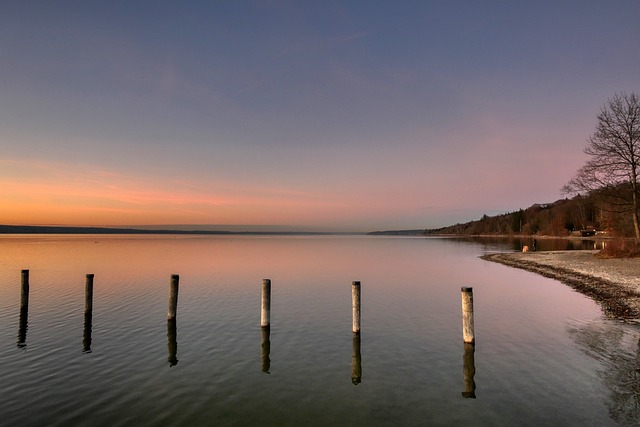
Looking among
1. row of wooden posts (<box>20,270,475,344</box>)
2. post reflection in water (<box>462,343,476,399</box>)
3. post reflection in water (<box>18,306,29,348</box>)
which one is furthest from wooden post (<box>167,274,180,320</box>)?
post reflection in water (<box>462,343,476,399</box>)

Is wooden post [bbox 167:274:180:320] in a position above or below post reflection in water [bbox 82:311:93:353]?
above

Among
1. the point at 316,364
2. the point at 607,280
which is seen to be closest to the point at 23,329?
the point at 316,364

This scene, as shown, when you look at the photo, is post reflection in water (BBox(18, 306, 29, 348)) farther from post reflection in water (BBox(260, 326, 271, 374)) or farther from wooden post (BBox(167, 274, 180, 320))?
post reflection in water (BBox(260, 326, 271, 374))

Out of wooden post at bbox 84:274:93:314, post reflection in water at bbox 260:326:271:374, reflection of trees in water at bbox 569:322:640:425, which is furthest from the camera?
wooden post at bbox 84:274:93:314

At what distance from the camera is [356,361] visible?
13680mm

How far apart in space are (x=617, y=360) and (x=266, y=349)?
12.1 metres

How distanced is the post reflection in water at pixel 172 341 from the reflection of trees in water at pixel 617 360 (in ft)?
42.9

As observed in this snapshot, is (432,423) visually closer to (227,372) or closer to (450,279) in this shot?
(227,372)

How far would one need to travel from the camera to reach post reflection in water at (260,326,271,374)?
1318cm

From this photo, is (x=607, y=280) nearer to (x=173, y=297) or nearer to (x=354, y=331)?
(x=354, y=331)

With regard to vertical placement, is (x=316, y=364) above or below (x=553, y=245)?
below

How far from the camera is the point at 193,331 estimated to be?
1783 centimetres

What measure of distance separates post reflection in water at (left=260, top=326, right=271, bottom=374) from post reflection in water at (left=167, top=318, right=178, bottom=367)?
3.07 metres

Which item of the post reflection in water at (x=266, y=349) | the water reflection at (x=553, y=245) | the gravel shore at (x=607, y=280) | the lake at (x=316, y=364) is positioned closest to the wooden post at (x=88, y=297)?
the lake at (x=316, y=364)
